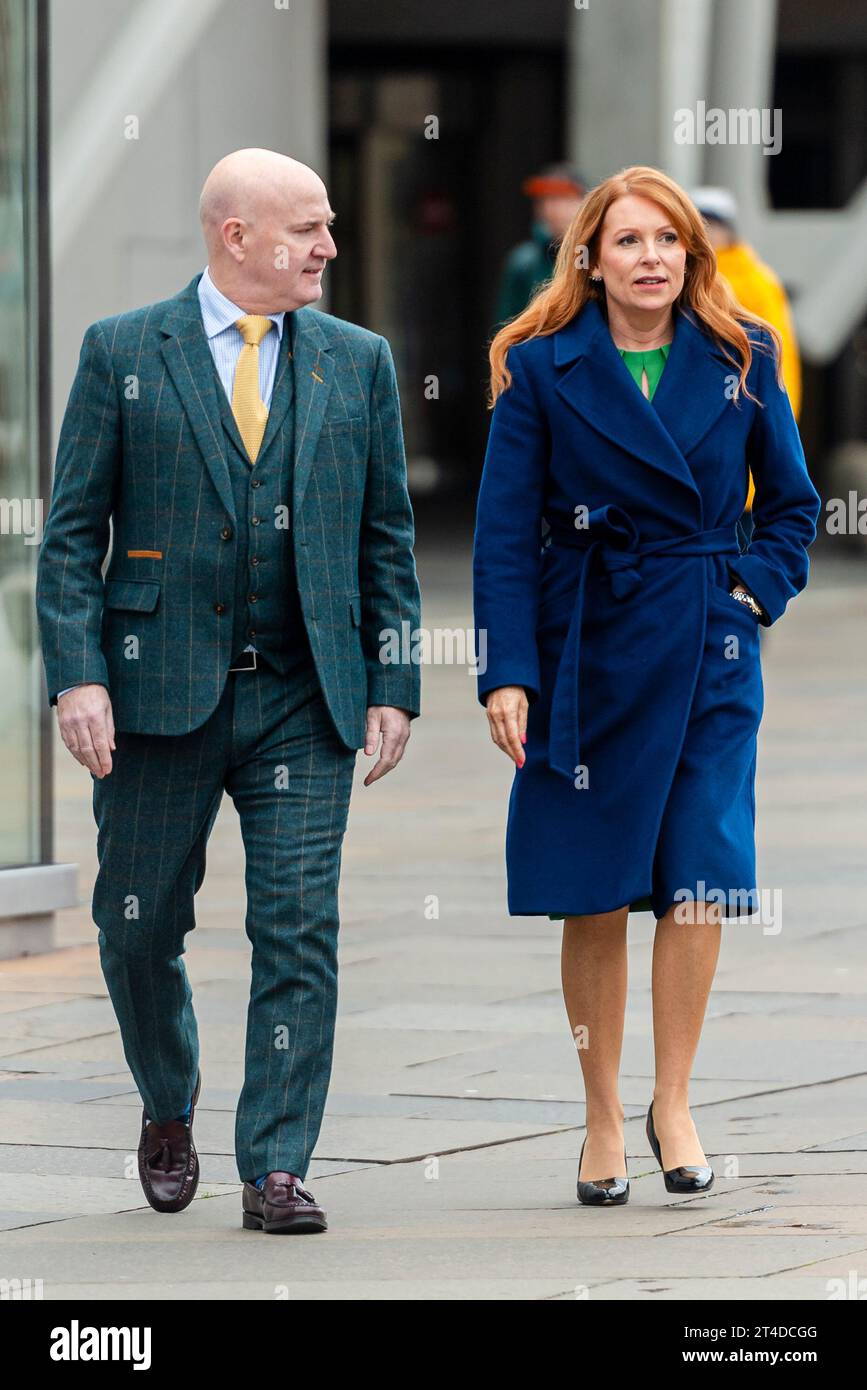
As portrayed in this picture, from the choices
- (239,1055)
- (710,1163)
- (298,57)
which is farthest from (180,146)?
(710,1163)

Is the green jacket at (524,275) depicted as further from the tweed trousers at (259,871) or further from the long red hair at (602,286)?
the tweed trousers at (259,871)

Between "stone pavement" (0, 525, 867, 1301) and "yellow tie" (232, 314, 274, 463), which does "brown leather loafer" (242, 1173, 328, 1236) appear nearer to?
"stone pavement" (0, 525, 867, 1301)

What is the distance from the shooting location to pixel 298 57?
20250 mm

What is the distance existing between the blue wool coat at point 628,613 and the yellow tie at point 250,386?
44 centimetres

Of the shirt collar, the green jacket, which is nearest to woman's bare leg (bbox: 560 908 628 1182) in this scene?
the shirt collar

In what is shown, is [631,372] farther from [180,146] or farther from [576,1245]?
[180,146]

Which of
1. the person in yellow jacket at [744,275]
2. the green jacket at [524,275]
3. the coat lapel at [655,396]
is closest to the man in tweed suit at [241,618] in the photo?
the coat lapel at [655,396]

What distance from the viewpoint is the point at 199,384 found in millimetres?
4680

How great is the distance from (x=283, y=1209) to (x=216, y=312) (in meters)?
1.55

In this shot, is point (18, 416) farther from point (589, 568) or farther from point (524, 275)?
point (524, 275)

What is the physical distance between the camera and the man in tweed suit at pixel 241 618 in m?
4.64

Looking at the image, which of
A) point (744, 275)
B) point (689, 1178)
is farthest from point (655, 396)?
point (744, 275)

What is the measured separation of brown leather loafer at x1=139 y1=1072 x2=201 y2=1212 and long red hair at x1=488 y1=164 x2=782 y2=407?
4.80 feet

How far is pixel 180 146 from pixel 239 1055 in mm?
12832
